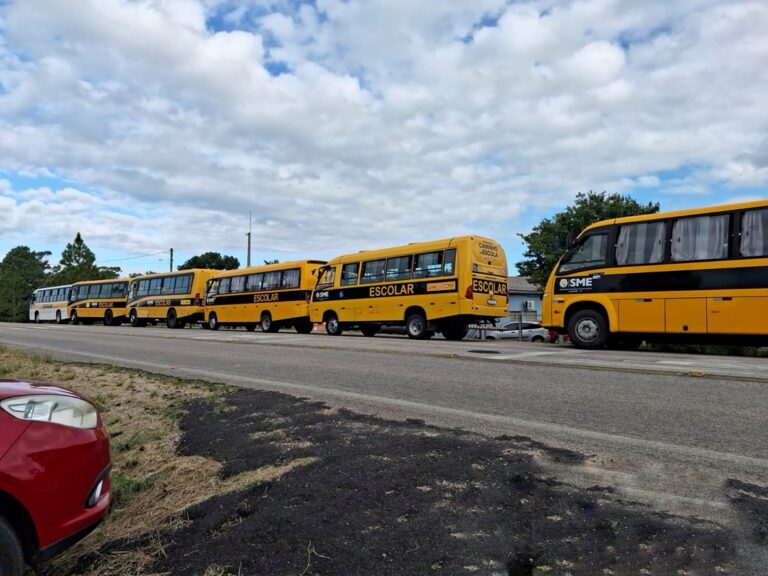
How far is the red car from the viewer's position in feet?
7.88

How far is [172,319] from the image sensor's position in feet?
102

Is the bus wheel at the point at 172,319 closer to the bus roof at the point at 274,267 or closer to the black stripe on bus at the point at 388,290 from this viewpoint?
the bus roof at the point at 274,267

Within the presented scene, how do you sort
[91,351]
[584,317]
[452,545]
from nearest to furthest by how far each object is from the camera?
1. [452,545]
2. [584,317]
3. [91,351]

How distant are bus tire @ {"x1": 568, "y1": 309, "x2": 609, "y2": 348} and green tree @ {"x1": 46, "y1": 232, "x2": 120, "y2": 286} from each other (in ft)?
249

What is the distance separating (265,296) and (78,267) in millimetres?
65373

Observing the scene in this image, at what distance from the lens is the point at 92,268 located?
257 feet

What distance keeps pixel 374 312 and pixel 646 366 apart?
1134 cm

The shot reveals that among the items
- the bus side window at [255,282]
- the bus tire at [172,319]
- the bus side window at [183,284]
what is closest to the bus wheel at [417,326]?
the bus side window at [255,282]

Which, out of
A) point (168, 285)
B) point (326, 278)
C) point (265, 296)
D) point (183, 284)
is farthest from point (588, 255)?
point (168, 285)

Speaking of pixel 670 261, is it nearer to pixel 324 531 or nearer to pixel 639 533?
pixel 639 533

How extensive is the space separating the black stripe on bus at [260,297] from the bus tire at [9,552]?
68.9 feet

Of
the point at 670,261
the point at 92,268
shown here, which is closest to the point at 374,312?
the point at 670,261

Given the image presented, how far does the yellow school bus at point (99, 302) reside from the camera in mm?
36875

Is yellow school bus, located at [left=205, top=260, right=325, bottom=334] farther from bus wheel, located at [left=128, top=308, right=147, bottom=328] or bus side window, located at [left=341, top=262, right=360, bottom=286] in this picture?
bus wheel, located at [left=128, top=308, right=147, bottom=328]
